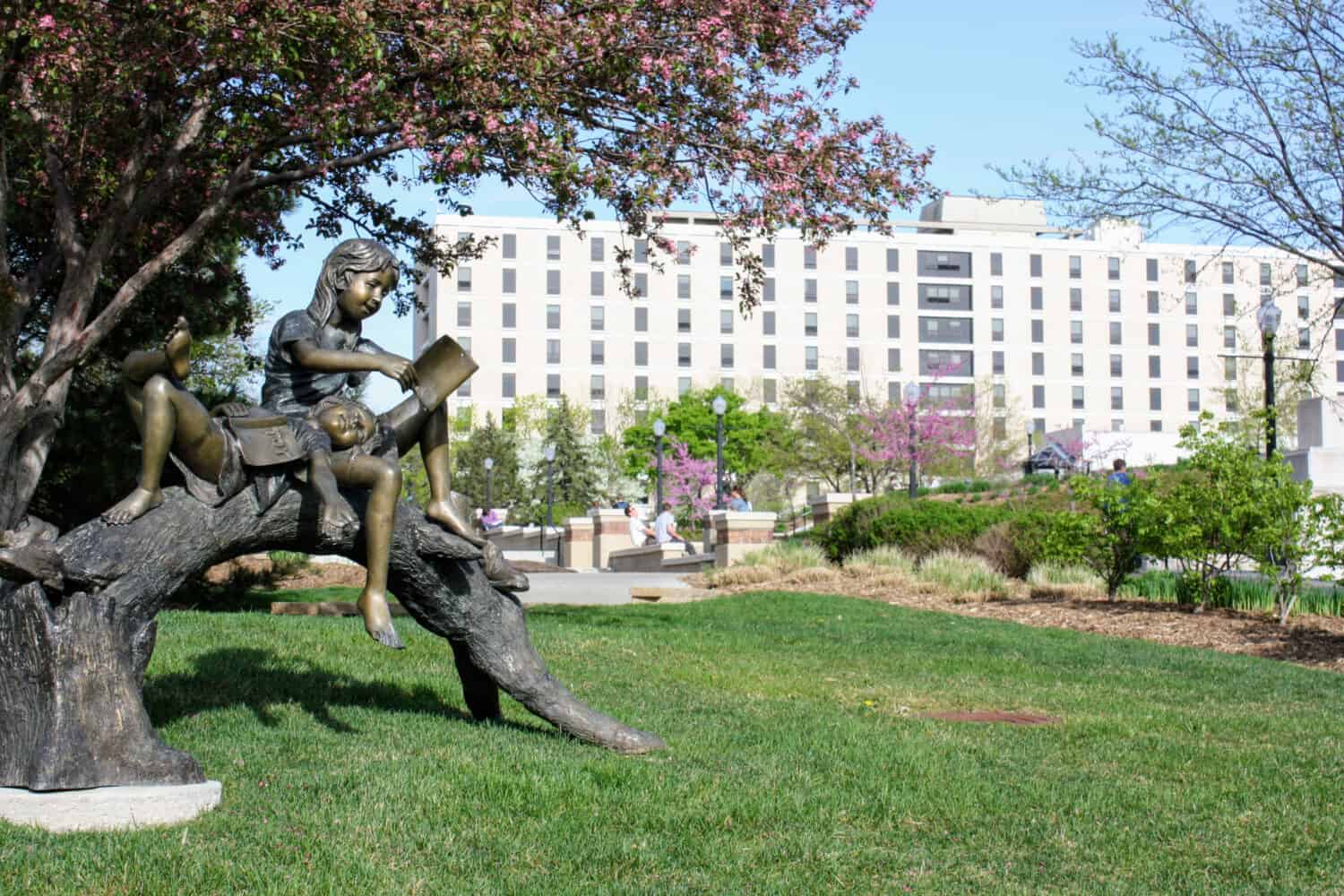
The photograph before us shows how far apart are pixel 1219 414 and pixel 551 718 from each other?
9320 centimetres

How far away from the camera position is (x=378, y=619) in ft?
17.3

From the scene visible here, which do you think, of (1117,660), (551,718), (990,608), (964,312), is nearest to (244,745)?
(551,718)

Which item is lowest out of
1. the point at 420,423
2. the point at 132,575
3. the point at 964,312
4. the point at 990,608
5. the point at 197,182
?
the point at 990,608

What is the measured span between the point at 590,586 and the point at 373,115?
472 inches

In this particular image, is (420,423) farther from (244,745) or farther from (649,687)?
(649,687)

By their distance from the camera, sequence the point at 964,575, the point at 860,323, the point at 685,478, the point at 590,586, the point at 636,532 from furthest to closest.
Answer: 1. the point at 860,323
2. the point at 685,478
3. the point at 636,532
4. the point at 590,586
5. the point at 964,575

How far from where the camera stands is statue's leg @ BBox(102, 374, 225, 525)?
16.4ft

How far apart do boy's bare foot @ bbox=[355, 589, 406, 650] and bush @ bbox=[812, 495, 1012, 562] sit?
16.1 meters

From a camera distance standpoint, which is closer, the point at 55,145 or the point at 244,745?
the point at 244,745

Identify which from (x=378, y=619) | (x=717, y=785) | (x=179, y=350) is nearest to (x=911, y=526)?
(x=717, y=785)

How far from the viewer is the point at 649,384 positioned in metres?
91.3

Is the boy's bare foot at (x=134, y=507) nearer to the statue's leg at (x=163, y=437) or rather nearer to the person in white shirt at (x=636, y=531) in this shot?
the statue's leg at (x=163, y=437)

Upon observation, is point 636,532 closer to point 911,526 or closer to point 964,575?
point 911,526

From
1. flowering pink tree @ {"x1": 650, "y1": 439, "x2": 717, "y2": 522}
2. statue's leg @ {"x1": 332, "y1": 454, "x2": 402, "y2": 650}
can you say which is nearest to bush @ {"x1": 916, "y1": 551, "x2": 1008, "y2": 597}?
statue's leg @ {"x1": 332, "y1": 454, "x2": 402, "y2": 650}
